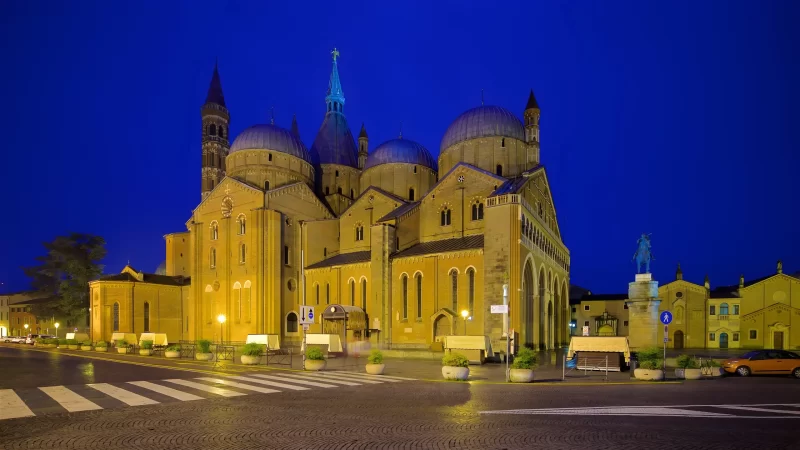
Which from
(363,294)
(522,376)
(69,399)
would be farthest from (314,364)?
(363,294)

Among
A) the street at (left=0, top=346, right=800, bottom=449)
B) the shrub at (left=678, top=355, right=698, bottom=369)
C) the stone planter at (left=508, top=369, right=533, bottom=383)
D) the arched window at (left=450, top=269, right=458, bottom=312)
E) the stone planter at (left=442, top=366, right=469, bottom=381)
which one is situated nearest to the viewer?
the street at (left=0, top=346, right=800, bottom=449)

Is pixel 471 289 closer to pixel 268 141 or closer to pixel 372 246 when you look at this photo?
pixel 372 246

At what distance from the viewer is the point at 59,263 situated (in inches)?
2511

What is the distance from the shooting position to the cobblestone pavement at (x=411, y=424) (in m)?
8.48

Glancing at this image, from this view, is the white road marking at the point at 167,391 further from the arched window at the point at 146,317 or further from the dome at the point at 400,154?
the arched window at the point at 146,317

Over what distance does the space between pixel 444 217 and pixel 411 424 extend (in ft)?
111

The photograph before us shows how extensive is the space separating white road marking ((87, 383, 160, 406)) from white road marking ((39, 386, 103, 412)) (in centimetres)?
74

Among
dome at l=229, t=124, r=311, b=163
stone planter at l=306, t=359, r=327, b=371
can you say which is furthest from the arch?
stone planter at l=306, t=359, r=327, b=371

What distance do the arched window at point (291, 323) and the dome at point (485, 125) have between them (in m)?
22.5

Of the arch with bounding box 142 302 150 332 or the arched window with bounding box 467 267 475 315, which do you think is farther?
the arch with bounding box 142 302 150 332

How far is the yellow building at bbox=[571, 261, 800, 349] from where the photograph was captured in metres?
51.5

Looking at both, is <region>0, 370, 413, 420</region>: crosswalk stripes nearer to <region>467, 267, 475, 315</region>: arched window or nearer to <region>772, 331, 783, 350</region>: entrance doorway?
<region>467, 267, 475, 315</region>: arched window

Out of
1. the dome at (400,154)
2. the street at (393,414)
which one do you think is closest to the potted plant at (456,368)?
the street at (393,414)

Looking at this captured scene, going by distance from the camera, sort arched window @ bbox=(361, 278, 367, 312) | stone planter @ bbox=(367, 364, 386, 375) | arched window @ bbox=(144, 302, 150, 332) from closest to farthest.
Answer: stone planter @ bbox=(367, 364, 386, 375) < arched window @ bbox=(361, 278, 367, 312) < arched window @ bbox=(144, 302, 150, 332)
